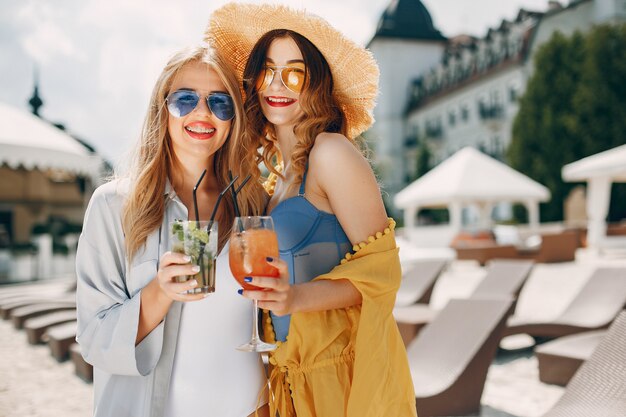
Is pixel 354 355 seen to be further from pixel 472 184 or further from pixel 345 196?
pixel 472 184

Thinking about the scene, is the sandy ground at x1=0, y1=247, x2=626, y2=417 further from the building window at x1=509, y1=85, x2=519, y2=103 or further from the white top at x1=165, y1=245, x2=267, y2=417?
the building window at x1=509, y1=85, x2=519, y2=103

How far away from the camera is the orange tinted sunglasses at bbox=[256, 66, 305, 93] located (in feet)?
6.75

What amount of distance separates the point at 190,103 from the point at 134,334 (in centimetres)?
79

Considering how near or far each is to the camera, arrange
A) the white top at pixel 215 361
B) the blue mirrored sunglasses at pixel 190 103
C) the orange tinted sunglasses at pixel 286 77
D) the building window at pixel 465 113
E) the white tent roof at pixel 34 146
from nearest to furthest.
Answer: the white top at pixel 215 361 < the blue mirrored sunglasses at pixel 190 103 < the orange tinted sunglasses at pixel 286 77 < the white tent roof at pixel 34 146 < the building window at pixel 465 113

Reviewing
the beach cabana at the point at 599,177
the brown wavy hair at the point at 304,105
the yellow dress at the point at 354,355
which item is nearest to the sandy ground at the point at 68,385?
the yellow dress at the point at 354,355

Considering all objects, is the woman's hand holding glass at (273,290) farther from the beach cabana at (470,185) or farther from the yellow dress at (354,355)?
the beach cabana at (470,185)

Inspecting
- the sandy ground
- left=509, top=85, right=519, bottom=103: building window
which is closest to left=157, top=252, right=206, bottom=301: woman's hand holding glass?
the sandy ground

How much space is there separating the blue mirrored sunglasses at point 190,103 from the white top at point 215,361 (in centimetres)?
49

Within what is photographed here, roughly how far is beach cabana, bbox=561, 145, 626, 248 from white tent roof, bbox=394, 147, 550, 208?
127 centimetres

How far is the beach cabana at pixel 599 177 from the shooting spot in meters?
13.7

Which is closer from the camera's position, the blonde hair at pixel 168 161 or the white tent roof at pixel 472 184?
the blonde hair at pixel 168 161

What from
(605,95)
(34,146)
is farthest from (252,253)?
(605,95)

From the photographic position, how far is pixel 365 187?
1801 mm

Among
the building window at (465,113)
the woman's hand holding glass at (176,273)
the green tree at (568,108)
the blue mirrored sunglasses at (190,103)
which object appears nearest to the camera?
the woman's hand holding glass at (176,273)
